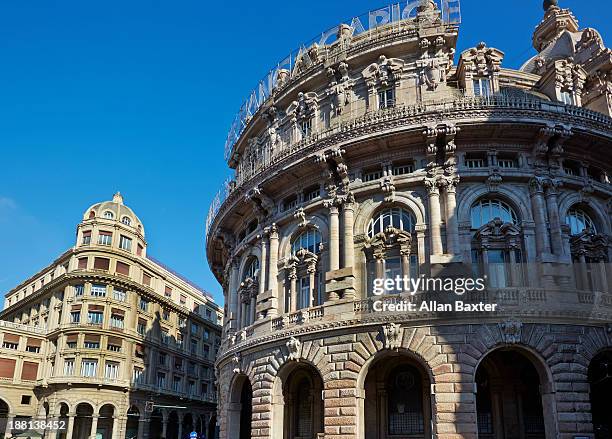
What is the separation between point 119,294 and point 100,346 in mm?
6350

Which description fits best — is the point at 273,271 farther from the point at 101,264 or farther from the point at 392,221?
the point at 101,264

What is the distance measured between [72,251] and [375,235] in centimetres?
4672

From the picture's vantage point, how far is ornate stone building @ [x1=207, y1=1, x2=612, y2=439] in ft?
80.8

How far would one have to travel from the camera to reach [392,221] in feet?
94.7

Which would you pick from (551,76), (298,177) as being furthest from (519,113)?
(298,177)

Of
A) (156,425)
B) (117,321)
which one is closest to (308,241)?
(117,321)

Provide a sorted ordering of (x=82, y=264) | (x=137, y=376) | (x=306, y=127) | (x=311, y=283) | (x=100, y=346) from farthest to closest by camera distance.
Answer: (x=137, y=376) < (x=82, y=264) < (x=100, y=346) < (x=306, y=127) < (x=311, y=283)

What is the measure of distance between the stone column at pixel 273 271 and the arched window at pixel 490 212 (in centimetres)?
1086

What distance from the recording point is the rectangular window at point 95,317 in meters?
62.2

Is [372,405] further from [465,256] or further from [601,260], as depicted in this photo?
[601,260]

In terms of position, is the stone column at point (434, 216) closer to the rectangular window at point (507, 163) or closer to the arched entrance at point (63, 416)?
the rectangular window at point (507, 163)

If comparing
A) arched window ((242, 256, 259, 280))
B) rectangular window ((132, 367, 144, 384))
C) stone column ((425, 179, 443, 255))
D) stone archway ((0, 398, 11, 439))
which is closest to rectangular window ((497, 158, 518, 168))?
stone column ((425, 179, 443, 255))

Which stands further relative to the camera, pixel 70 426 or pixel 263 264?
pixel 70 426

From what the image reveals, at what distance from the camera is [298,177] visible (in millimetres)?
32094
